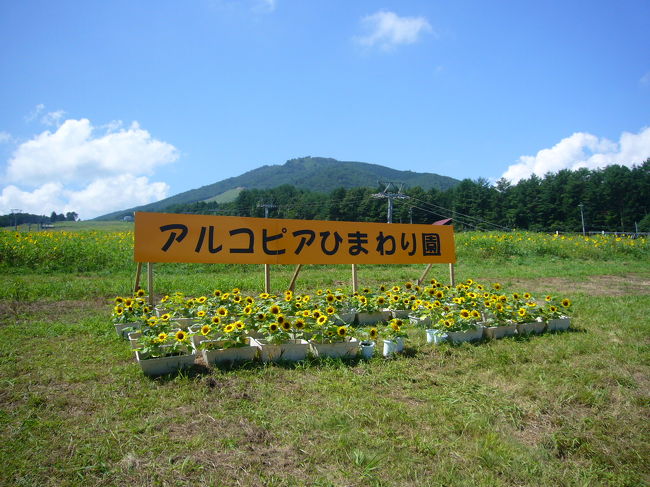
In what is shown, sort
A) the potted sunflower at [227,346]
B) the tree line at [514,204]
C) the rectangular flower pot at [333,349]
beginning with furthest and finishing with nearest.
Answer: the tree line at [514,204] → the rectangular flower pot at [333,349] → the potted sunflower at [227,346]

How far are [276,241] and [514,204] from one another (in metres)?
68.6

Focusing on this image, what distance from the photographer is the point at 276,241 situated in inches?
245

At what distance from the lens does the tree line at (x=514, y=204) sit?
58969 millimetres

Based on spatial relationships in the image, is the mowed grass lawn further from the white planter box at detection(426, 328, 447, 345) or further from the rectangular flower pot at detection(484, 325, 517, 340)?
the rectangular flower pot at detection(484, 325, 517, 340)

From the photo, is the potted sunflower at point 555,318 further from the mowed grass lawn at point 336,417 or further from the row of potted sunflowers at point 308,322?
the mowed grass lawn at point 336,417

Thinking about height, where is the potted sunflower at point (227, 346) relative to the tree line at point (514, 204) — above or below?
below

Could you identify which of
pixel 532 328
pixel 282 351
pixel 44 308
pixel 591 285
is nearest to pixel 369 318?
pixel 282 351

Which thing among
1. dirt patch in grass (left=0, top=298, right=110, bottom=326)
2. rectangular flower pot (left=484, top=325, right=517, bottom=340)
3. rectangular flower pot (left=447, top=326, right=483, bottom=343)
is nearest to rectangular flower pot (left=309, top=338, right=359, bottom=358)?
rectangular flower pot (left=447, top=326, right=483, bottom=343)

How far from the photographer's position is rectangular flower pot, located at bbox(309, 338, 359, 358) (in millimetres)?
4039

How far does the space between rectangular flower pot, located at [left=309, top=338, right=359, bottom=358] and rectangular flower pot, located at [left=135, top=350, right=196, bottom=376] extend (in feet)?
4.01

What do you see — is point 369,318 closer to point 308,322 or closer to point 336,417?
point 308,322

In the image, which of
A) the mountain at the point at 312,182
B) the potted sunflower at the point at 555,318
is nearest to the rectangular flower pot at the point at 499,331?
the potted sunflower at the point at 555,318

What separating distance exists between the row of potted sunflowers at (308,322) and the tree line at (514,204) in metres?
52.3

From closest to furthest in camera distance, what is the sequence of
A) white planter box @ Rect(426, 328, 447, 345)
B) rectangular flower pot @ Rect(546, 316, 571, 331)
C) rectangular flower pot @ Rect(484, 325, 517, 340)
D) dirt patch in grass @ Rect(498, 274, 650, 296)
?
white planter box @ Rect(426, 328, 447, 345)
rectangular flower pot @ Rect(484, 325, 517, 340)
rectangular flower pot @ Rect(546, 316, 571, 331)
dirt patch in grass @ Rect(498, 274, 650, 296)
